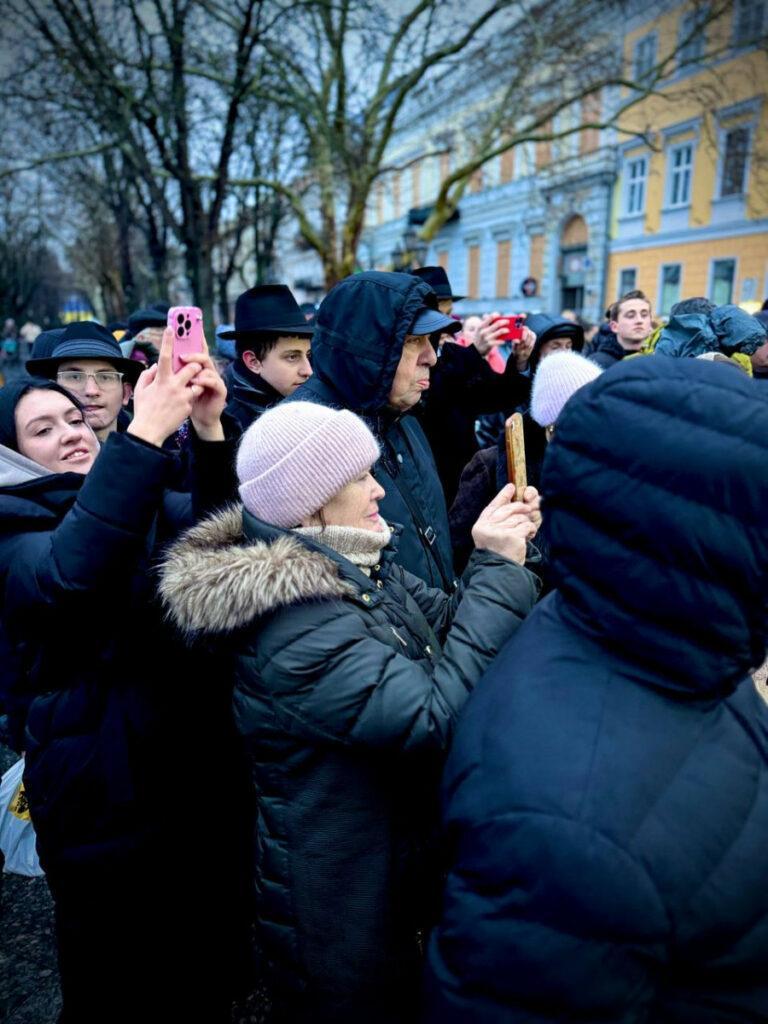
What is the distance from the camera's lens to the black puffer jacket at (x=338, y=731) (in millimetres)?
1274

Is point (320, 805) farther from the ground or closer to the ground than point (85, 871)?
farther from the ground

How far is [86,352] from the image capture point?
10.2 feet

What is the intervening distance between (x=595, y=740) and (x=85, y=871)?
1.42 meters

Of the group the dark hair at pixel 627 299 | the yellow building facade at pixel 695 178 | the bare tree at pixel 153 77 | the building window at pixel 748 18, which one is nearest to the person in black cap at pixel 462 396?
the dark hair at pixel 627 299

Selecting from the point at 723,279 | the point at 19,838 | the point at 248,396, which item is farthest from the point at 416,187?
the point at 19,838

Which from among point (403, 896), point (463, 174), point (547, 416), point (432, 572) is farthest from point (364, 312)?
point (463, 174)

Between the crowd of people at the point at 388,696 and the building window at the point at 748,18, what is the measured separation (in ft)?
61.3

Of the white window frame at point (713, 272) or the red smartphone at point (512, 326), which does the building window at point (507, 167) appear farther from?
the red smartphone at point (512, 326)

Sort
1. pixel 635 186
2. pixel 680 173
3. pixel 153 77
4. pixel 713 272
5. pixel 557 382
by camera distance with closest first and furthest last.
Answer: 1. pixel 557 382
2. pixel 153 77
3. pixel 713 272
4. pixel 680 173
5. pixel 635 186

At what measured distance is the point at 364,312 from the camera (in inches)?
87.7

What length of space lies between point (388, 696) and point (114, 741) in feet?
2.68

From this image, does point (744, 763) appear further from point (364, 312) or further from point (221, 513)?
point (364, 312)

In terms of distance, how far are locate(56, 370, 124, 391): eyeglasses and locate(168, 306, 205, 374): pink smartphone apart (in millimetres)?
1672

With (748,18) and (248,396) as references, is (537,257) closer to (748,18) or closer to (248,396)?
(748,18)
